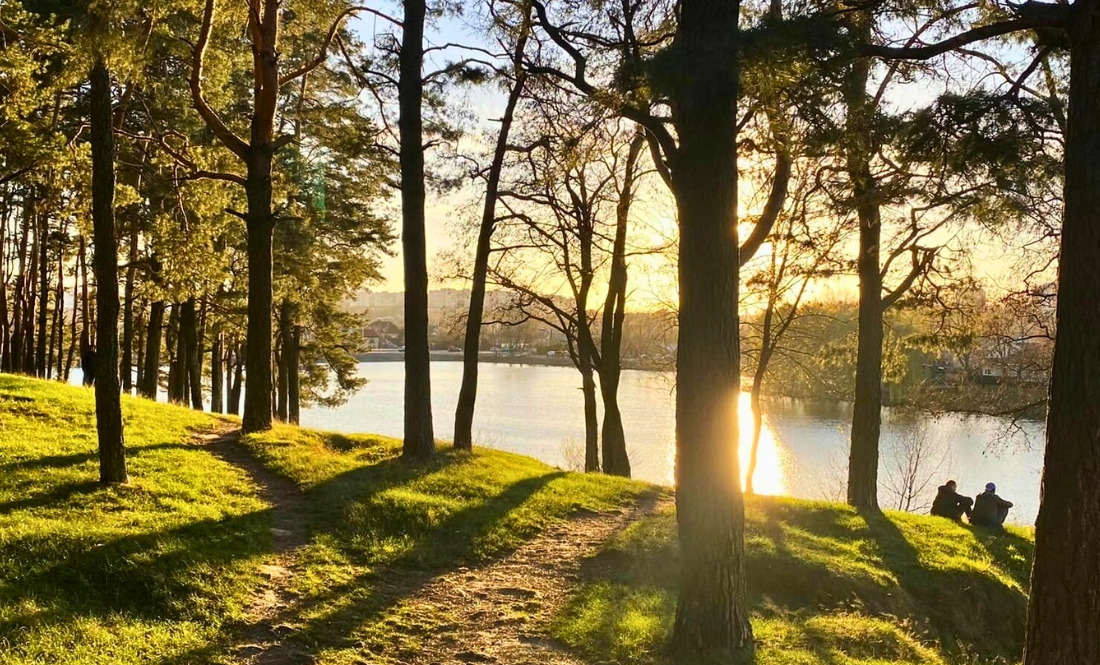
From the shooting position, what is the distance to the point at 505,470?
33.3ft

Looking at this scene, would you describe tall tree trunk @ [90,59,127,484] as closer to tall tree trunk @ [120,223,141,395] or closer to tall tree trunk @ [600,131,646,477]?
tall tree trunk @ [120,223,141,395]

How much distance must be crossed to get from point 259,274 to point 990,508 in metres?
11.5

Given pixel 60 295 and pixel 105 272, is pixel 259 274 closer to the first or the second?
pixel 105 272

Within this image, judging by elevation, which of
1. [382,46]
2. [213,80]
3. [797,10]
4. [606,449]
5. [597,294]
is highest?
[382,46]

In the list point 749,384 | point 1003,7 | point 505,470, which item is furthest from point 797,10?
point 749,384

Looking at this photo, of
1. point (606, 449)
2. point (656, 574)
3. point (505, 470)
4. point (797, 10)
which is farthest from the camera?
point (606, 449)

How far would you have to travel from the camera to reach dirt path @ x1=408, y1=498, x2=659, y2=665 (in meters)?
4.71

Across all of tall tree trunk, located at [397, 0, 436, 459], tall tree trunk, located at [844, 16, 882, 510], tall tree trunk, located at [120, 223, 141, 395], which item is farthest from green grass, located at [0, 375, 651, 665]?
Result: tall tree trunk, located at [120, 223, 141, 395]

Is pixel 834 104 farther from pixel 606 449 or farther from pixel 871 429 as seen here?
pixel 606 449

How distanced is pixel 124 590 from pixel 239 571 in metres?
0.80

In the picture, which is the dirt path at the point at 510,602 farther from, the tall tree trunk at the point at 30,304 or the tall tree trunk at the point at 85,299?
the tall tree trunk at the point at 30,304

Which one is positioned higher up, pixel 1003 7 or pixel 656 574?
pixel 1003 7

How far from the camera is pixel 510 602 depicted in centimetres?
562

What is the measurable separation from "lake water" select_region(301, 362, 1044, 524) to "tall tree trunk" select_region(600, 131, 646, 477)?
1.51 meters
